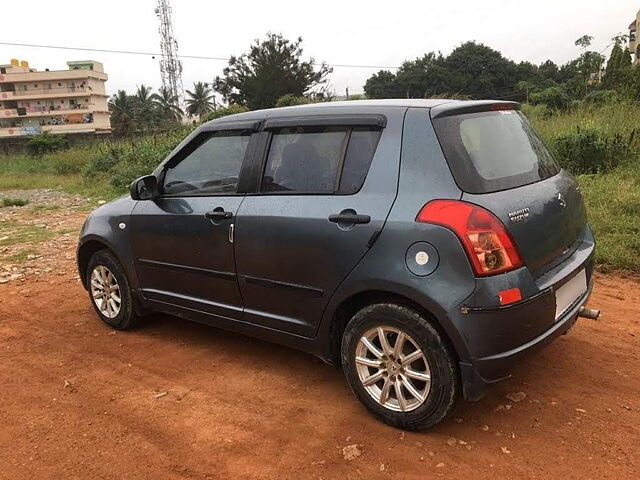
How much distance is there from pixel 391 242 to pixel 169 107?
237 feet

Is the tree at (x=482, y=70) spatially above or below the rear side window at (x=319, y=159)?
above

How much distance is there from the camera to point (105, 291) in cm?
462

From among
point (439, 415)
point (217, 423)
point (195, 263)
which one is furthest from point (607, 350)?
point (195, 263)

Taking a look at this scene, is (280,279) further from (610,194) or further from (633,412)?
(610,194)

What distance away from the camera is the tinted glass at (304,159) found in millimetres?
3117

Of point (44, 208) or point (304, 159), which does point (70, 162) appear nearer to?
point (44, 208)

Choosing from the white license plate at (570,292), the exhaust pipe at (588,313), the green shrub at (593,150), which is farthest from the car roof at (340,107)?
the green shrub at (593,150)

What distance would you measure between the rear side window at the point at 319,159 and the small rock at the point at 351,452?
1.35 metres

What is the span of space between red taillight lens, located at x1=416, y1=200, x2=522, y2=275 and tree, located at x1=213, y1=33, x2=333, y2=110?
150ft

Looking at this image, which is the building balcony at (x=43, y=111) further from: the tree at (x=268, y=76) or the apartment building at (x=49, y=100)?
the tree at (x=268, y=76)

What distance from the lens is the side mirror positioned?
399cm

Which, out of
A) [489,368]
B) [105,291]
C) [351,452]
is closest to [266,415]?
[351,452]

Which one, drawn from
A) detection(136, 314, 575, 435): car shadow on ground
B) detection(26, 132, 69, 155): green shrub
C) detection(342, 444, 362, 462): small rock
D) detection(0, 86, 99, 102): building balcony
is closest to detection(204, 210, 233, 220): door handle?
detection(136, 314, 575, 435): car shadow on ground

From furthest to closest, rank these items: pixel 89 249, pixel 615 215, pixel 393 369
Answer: pixel 615 215, pixel 89 249, pixel 393 369
